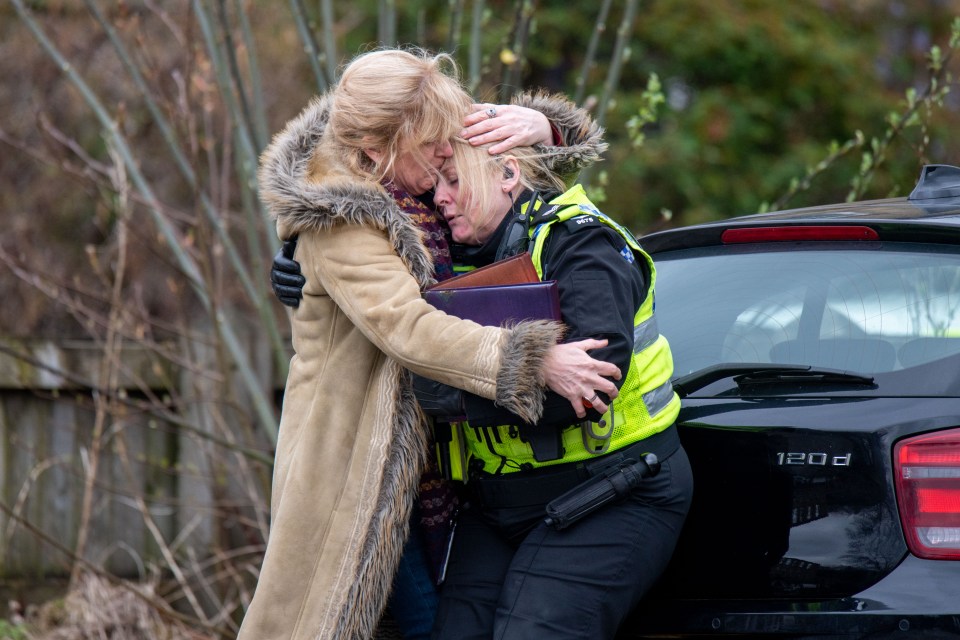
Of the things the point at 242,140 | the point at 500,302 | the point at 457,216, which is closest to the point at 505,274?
the point at 500,302

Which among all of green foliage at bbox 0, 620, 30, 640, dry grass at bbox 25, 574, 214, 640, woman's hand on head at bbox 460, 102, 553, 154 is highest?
woman's hand on head at bbox 460, 102, 553, 154

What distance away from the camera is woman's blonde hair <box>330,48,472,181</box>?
8.77 feet

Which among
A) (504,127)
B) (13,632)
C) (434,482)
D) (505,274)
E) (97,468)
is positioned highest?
(504,127)

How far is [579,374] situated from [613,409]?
21cm

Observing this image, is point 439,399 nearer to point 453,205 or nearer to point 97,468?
point 453,205

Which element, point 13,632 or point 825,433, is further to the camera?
point 13,632

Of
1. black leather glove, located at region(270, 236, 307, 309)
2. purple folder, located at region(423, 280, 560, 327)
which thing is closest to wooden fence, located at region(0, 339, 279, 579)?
black leather glove, located at region(270, 236, 307, 309)

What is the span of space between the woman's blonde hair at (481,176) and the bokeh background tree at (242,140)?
66 cm

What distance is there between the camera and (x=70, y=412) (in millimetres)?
5652

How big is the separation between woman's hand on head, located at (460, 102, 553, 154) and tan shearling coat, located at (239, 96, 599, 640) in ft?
0.92

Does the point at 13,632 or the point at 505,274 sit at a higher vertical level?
the point at 505,274

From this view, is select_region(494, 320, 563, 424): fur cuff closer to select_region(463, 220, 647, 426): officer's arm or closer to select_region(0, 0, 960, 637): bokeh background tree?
select_region(463, 220, 647, 426): officer's arm

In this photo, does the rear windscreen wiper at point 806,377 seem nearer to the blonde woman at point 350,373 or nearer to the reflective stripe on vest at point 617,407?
the reflective stripe on vest at point 617,407

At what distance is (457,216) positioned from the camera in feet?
9.07
